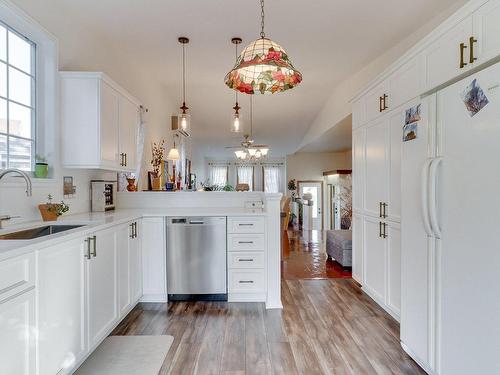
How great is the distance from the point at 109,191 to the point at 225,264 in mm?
1551

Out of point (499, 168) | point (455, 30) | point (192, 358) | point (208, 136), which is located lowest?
point (192, 358)

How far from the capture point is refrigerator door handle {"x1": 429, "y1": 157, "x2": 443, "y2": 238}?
71.5 inches

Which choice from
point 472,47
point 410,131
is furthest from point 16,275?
point 472,47

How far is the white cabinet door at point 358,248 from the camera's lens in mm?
3617

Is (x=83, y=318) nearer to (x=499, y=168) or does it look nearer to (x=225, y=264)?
(x=225, y=264)

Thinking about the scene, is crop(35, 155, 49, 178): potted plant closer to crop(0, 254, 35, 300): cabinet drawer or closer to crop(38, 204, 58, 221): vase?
crop(38, 204, 58, 221): vase

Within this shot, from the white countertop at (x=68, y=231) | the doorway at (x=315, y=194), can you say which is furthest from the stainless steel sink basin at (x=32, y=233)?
the doorway at (x=315, y=194)

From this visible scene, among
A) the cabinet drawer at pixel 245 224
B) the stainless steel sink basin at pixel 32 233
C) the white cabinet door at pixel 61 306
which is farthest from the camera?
the cabinet drawer at pixel 245 224

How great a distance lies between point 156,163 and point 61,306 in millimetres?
3516

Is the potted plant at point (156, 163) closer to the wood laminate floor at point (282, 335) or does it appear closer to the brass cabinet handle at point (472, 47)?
the wood laminate floor at point (282, 335)

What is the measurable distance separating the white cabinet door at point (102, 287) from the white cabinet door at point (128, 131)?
1.17 m

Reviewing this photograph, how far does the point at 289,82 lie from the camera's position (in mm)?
1860

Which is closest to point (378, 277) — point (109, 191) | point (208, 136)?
point (109, 191)

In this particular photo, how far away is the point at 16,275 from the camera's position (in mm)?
1376
